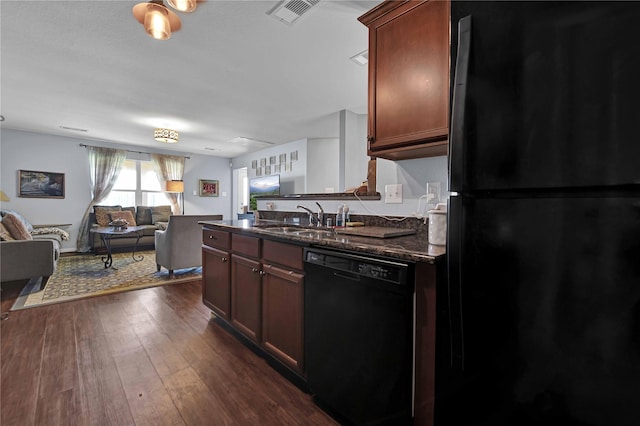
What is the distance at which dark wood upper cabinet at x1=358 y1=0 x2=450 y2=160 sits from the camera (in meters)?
1.36

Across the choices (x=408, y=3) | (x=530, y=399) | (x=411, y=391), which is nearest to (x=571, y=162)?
(x=530, y=399)

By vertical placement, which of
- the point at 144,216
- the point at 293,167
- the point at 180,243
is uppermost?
the point at 293,167

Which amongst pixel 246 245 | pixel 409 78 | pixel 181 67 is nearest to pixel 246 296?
pixel 246 245

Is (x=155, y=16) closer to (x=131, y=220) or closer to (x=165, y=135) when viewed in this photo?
(x=165, y=135)

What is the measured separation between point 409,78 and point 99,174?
7.24 meters

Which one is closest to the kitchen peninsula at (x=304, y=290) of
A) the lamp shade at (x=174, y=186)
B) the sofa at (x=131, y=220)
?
the sofa at (x=131, y=220)

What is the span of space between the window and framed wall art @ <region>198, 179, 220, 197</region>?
0.97 metres

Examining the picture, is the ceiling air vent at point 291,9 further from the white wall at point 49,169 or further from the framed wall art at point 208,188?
the framed wall art at point 208,188

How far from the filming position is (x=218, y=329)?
2375 millimetres

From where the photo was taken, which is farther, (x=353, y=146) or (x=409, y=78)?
(x=353, y=146)

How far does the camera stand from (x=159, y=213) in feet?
22.4

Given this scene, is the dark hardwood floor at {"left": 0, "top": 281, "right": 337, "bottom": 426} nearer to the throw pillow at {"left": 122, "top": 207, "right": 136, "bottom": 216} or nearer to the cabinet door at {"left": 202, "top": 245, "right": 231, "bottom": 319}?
the cabinet door at {"left": 202, "top": 245, "right": 231, "bottom": 319}

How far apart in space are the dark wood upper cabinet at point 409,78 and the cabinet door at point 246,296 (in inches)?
44.1

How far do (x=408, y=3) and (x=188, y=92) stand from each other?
314cm
